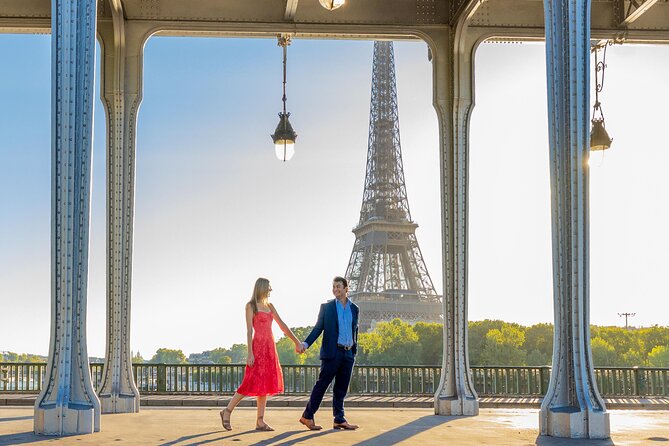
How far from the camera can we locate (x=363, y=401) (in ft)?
69.2

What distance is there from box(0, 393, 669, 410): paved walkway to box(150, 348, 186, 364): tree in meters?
85.9

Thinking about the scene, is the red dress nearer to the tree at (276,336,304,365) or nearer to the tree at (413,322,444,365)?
the tree at (413,322,444,365)

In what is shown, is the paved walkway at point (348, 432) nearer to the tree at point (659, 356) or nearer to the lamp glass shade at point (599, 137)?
the lamp glass shade at point (599, 137)

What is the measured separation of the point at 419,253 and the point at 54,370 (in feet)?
243

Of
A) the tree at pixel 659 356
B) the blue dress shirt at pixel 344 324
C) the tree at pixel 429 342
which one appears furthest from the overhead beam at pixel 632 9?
the tree at pixel 659 356

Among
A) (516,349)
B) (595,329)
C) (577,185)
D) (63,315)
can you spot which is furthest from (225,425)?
(595,329)

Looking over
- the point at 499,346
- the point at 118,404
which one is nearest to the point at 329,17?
the point at 118,404

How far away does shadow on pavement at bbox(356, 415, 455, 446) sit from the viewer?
1038 cm

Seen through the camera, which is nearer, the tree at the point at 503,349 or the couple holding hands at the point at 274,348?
the couple holding hands at the point at 274,348

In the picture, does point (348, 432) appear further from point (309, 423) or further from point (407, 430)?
point (407, 430)

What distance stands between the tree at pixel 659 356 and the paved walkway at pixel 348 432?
65891 millimetres

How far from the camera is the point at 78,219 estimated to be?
1098cm

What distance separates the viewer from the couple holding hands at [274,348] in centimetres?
1142

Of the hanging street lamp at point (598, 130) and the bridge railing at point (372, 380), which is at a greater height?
the hanging street lamp at point (598, 130)
